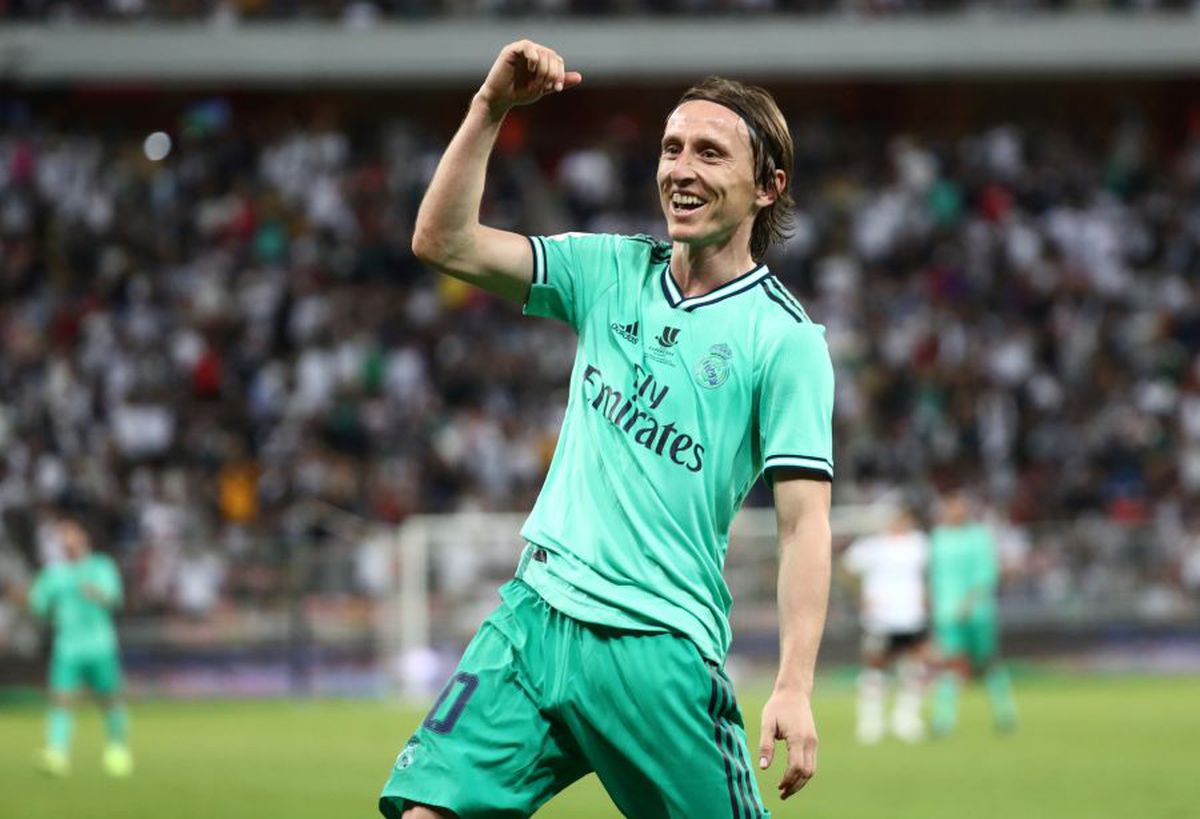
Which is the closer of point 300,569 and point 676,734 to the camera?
point 676,734

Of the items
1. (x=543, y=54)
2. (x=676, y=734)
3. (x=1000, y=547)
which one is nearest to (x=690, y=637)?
(x=676, y=734)

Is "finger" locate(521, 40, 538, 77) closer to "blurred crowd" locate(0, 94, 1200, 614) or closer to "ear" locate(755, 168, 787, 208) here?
"ear" locate(755, 168, 787, 208)

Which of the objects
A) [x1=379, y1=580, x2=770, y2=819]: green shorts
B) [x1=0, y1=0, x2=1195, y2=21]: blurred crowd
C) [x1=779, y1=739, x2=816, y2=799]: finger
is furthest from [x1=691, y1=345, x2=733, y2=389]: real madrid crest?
[x1=0, y1=0, x2=1195, y2=21]: blurred crowd

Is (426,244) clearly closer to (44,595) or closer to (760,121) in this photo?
(760,121)

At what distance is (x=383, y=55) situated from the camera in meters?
31.2

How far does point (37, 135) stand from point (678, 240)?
2717 cm

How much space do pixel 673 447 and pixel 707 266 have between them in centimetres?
50

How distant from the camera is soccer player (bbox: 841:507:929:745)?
61.4ft

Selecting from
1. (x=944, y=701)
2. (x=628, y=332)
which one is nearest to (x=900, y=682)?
(x=944, y=701)

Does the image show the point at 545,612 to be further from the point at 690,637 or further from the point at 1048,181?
the point at 1048,181

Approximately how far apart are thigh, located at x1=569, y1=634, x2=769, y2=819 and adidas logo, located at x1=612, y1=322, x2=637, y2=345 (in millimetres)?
737

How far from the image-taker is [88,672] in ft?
56.2

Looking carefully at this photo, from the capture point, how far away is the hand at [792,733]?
15.2 ft

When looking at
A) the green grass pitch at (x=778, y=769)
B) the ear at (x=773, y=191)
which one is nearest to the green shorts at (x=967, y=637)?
the green grass pitch at (x=778, y=769)
